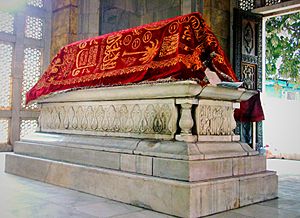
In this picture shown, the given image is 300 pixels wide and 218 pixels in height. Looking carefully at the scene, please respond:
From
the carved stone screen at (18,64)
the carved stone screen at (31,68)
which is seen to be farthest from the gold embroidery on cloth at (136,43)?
the carved stone screen at (31,68)

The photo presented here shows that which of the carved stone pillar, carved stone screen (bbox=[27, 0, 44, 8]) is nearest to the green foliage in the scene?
carved stone screen (bbox=[27, 0, 44, 8])

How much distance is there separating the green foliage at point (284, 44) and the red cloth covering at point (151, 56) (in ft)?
20.9

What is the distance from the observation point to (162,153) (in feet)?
8.61

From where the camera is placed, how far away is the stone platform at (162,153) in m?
2.43

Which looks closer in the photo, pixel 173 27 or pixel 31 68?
pixel 173 27

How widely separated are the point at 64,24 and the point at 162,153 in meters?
5.37

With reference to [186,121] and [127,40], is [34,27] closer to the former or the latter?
[127,40]

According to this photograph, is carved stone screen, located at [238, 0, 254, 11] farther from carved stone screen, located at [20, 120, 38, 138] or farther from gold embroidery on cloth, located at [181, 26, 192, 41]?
carved stone screen, located at [20, 120, 38, 138]

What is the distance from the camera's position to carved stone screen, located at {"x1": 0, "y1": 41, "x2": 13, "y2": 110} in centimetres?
707

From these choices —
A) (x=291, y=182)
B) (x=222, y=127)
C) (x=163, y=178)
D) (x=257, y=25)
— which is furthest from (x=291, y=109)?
(x=163, y=178)

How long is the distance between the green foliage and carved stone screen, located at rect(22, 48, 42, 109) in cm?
556

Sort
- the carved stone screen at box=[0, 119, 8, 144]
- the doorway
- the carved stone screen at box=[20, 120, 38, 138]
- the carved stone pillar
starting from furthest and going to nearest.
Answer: the doorway
the carved stone screen at box=[20, 120, 38, 138]
the carved stone screen at box=[0, 119, 8, 144]
the carved stone pillar

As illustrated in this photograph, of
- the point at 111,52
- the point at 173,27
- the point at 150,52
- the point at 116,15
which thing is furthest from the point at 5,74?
the point at 173,27

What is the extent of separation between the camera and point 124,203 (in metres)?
2.67
